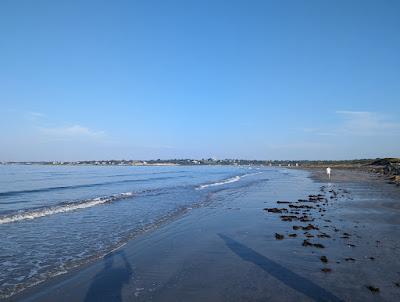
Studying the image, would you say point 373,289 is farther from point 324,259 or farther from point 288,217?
point 288,217

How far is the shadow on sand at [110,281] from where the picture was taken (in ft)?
25.2

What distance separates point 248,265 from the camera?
392 inches

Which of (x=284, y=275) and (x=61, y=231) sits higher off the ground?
(x=284, y=275)

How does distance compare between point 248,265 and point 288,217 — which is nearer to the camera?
point 248,265

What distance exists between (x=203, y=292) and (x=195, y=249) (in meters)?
4.36

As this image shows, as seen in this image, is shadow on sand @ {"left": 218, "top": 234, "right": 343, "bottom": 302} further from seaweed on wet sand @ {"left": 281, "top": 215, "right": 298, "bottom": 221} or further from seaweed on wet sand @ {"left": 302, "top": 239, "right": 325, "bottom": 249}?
seaweed on wet sand @ {"left": 281, "top": 215, "right": 298, "bottom": 221}

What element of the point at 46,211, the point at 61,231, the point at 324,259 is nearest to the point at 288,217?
the point at 324,259

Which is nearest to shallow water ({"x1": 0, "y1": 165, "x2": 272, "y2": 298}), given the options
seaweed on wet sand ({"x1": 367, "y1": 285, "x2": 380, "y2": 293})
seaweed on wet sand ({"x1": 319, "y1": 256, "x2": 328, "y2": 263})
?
seaweed on wet sand ({"x1": 319, "y1": 256, "x2": 328, "y2": 263})

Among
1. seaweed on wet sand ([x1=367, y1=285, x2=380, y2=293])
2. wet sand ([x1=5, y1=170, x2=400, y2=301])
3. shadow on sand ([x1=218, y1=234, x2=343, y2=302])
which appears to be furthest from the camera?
wet sand ([x1=5, y1=170, x2=400, y2=301])

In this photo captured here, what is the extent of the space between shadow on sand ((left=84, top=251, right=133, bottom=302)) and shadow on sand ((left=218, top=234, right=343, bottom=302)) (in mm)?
3532

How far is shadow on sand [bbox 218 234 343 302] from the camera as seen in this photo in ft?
24.6

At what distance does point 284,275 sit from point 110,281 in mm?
4278

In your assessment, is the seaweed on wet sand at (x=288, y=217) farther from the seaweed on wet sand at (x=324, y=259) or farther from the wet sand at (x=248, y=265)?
the seaweed on wet sand at (x=324, y=259)

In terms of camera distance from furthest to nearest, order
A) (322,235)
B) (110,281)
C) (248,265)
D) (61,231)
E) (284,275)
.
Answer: (61,231) < (322,235) < (248,265) < (284,275) < (110,281)
